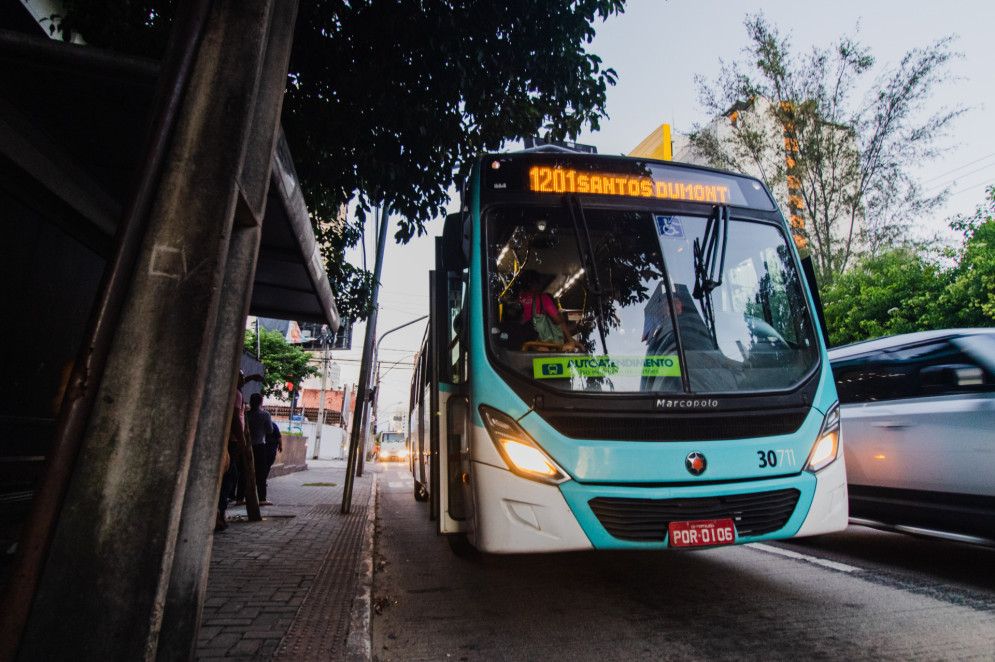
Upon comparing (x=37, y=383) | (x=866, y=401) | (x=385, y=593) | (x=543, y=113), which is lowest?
(x=385, y=593)

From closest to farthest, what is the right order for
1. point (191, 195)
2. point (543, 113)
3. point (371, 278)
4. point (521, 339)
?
point (191, 195) → point (521, 339) → point (543, 113) → point (371, 278)

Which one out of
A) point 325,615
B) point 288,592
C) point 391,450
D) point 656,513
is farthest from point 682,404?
point 391,450

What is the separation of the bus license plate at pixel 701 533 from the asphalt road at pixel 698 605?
19.8 inches

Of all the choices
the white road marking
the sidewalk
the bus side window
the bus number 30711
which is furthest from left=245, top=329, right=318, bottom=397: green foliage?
the bus number 30711

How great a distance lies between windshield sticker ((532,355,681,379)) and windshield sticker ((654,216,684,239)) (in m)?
1.02

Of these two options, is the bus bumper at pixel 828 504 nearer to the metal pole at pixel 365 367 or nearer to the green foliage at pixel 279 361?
the metal pole at pixel 365 367

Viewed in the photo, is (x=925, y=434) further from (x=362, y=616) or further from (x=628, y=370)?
(x=362, y=616)

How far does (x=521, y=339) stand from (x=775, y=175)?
18.8 metres

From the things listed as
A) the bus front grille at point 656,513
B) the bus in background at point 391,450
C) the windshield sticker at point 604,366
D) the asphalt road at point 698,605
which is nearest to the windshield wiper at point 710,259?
the windshield sticker at point 604,366

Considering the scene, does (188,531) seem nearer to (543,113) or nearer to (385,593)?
(385,593)

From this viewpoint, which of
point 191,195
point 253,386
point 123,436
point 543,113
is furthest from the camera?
point 253,386

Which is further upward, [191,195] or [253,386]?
[253,386]

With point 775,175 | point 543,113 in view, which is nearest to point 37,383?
point 543,113

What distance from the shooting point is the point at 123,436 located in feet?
6.74
